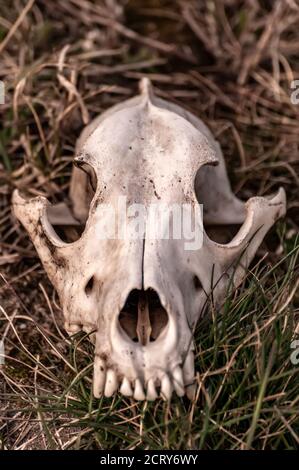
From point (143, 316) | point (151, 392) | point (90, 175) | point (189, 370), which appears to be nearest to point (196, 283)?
point (143, 316)

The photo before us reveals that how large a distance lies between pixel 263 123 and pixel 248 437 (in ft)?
6.75

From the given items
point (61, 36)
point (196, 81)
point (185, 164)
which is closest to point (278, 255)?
point (185, 164)

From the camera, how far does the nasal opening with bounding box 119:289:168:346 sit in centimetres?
238

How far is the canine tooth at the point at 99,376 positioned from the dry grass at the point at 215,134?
11 cm

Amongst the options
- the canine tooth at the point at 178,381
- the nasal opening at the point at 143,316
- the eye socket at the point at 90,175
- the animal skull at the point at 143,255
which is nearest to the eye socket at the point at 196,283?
the animal skull at the point at 143,255

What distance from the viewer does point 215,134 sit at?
372 centimetres

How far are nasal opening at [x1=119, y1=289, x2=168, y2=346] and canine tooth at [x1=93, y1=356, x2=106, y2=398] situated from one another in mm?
142

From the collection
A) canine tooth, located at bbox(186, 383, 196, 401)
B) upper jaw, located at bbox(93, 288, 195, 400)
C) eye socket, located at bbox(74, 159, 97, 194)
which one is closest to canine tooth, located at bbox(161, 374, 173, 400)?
upper jaw, located at bbox(93, 288, 195, 400)

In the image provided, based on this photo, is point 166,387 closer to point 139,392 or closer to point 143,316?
point 139,392

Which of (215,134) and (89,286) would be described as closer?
(89,286)

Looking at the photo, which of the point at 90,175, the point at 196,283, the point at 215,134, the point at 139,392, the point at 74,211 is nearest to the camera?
the point at 139,392

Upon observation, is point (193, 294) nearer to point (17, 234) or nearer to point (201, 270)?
point (201, 270)

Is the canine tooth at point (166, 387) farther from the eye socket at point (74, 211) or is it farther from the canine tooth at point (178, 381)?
the eye socket at point (74, 211)

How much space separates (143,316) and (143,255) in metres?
0.19
